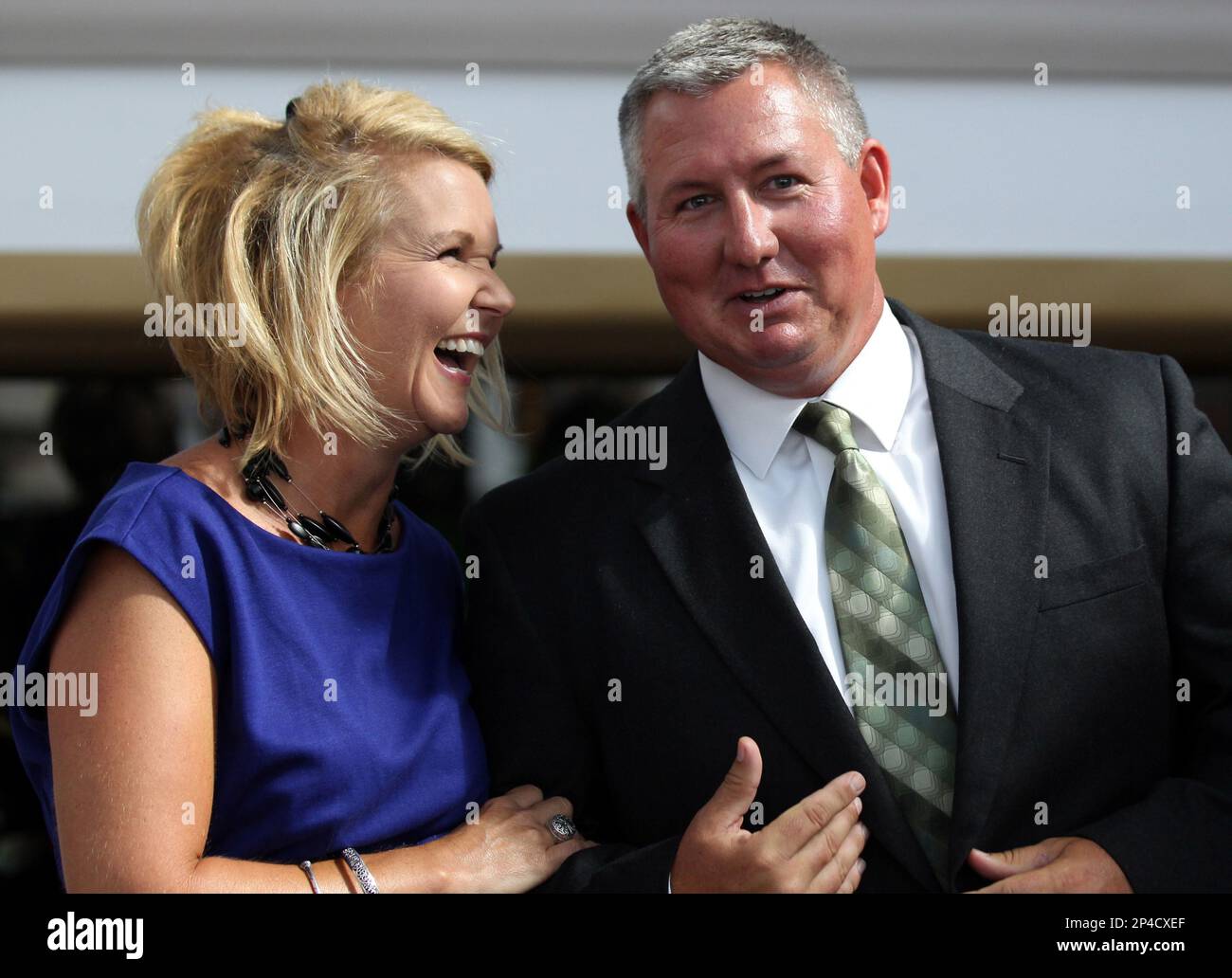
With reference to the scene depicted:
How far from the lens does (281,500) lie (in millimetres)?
2111

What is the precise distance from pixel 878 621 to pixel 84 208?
80.5 inches

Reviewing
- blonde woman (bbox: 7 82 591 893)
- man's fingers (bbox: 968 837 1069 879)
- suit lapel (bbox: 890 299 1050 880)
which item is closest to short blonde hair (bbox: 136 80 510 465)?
blonde woman (bbox: 7 82 591 893)

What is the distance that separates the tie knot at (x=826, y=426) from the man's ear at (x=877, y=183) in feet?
1.05

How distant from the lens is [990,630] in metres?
1.90

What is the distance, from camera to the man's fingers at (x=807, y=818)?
1.83m

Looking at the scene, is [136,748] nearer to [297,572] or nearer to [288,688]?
[288,688]

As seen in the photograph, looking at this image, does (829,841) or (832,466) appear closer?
(829,841)

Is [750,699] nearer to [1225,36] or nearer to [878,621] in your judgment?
[878,621]

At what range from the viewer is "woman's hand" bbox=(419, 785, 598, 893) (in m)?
1.97

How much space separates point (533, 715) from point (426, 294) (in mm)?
706

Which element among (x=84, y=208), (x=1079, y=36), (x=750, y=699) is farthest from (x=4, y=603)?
(x=1079, y=36)

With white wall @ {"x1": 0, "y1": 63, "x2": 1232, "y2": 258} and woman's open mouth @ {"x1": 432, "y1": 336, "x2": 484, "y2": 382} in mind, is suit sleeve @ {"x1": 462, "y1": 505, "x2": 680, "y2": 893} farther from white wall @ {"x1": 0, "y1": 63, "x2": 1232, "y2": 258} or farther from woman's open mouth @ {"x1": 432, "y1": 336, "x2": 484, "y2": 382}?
white wall @ {"x1": 0, "y1": 63, "x2": 1232, "y2": 258}

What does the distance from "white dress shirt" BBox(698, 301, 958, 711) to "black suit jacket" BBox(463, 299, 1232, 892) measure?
46mm

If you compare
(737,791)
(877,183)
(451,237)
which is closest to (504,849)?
(737,791)
